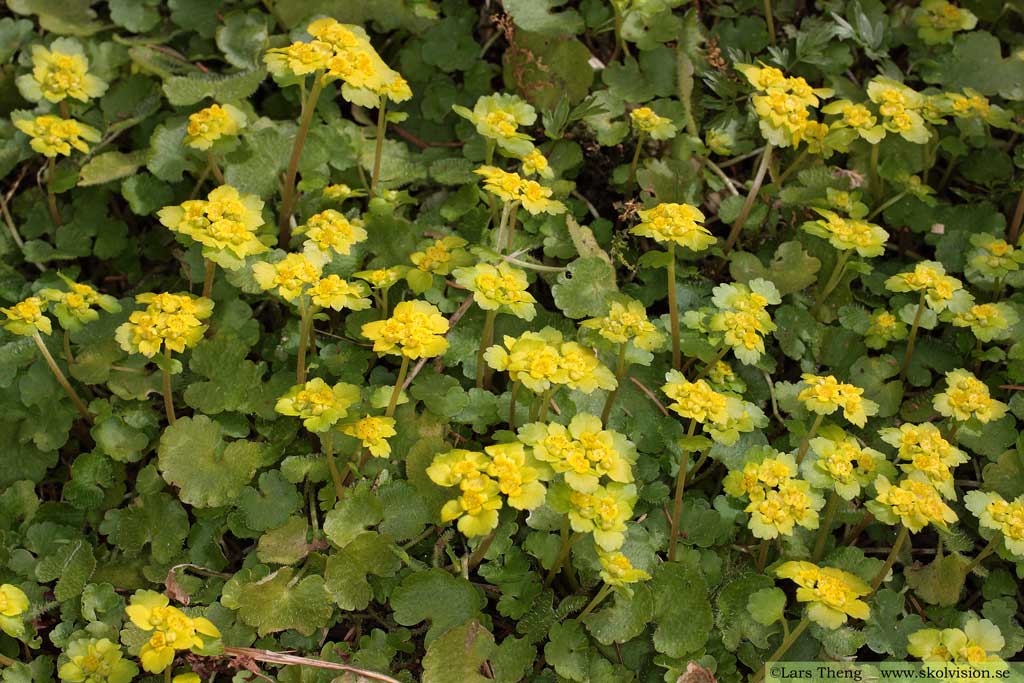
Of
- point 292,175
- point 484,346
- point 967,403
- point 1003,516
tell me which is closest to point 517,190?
point 484,346

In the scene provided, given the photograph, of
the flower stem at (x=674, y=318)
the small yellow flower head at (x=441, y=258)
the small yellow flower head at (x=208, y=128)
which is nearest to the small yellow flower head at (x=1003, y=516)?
the flower stem at (x=674, y=318)

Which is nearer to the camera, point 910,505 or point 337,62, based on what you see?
point 910,505

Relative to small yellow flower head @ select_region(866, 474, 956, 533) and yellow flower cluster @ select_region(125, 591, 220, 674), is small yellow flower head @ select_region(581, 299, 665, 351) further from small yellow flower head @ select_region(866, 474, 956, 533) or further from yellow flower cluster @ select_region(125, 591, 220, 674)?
yellow flower cluster @ select_region(125, 591, 220, 674)

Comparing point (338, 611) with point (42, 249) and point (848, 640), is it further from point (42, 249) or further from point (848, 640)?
point (42, 249)

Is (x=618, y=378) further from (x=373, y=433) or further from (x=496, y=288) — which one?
(x=373, y=433)

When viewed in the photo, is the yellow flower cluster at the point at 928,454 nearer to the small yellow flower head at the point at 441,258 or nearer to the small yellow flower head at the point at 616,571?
the small yellow flower head at the point at 616,571

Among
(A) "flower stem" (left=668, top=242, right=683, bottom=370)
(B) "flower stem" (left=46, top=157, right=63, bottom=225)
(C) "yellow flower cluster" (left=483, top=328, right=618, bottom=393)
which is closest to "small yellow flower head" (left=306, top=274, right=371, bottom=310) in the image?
(C) "yellow flower cluster" (left=483, top=328, right=618, bottom=393)

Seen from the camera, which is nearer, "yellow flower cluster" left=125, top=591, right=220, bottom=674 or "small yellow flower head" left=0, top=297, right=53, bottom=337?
"yellow flower cluster" left=125, top=591, right=220, bottom=674
